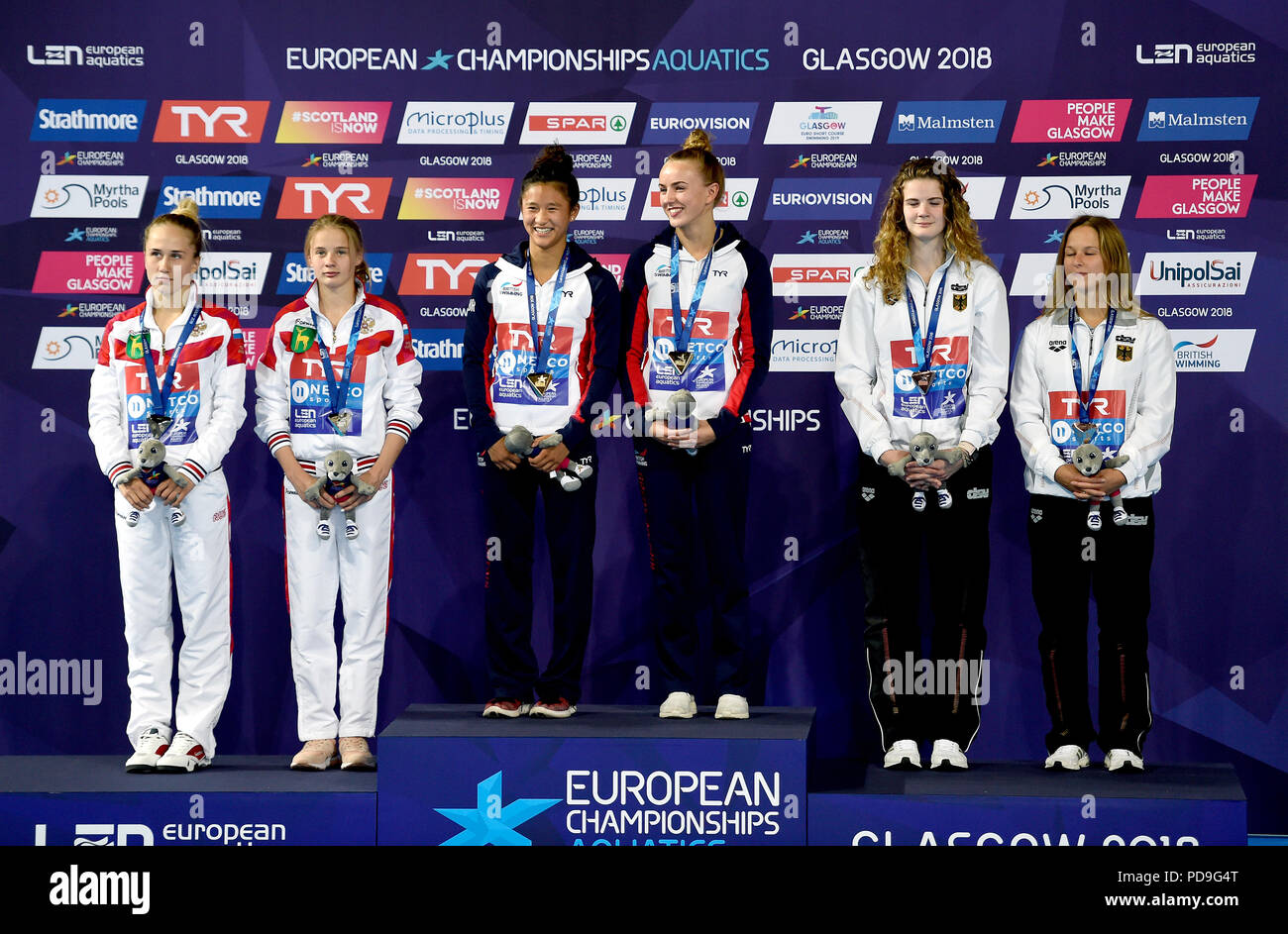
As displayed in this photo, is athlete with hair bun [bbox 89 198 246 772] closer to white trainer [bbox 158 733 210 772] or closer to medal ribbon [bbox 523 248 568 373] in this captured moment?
white trainer [bbox 158 733 210 772]

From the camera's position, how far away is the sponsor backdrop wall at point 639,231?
545 centimetres

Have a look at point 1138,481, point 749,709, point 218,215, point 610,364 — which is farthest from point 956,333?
point 218,215

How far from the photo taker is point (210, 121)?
18.6 feet

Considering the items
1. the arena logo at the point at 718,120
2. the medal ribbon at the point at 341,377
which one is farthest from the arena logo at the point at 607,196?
the medal ribbon at the point at 341,377

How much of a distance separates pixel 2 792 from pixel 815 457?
3131 mm

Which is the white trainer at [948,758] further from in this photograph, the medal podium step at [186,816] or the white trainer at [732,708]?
the medal podium step at [186,816]

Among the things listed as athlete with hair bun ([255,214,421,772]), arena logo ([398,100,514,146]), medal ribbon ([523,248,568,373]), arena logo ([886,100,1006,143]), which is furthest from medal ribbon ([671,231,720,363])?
arena logo ([398,100,514,146])

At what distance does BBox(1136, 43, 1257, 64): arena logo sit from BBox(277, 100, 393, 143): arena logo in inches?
117

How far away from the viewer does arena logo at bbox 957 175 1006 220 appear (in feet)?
18.0

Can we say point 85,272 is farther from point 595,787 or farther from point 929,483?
point 929,483

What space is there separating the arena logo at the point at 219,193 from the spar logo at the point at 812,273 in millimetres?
2070

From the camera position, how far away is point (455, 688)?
5.67 meters

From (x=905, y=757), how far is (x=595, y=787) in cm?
110

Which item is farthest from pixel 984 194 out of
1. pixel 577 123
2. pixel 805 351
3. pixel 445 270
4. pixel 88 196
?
pixel 88 196
